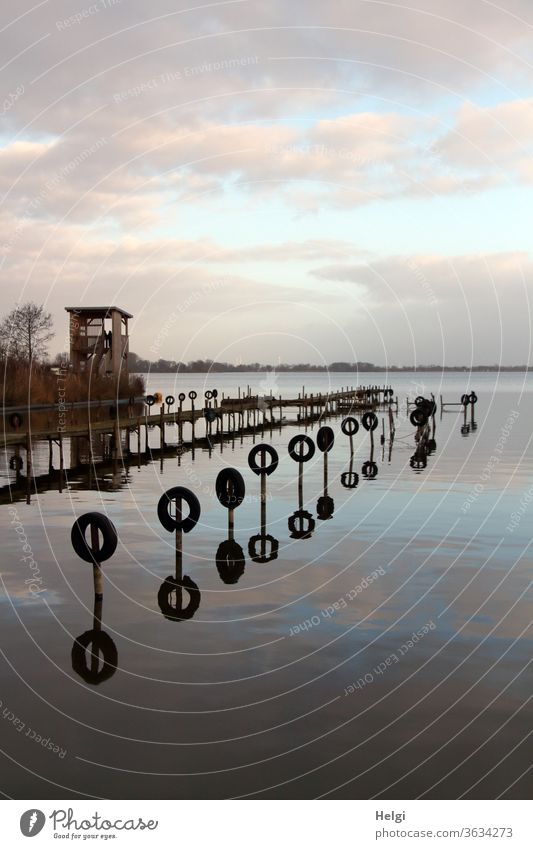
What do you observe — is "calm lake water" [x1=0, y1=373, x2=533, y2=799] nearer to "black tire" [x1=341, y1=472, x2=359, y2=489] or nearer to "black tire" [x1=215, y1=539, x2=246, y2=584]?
"black tire" [x1=215, y1=539, x2=246, y2=584]

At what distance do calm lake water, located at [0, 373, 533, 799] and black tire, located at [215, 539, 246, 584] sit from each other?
0.70 feet

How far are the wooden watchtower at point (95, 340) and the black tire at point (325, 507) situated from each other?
144 feet

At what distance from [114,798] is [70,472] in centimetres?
3291

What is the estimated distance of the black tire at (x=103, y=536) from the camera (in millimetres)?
15453

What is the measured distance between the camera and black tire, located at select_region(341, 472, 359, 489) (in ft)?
118

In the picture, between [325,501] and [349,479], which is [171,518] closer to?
[325,501]

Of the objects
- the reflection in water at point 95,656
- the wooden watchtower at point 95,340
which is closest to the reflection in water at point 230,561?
the reflection in water at point 95,656

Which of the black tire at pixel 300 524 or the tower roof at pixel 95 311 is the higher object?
the tower roof at pixel 95 311

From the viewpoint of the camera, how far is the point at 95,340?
7469cm

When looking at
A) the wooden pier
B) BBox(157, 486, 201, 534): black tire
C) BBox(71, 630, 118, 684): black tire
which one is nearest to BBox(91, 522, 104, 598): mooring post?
BBox(71, 630, 118, 684): black tire

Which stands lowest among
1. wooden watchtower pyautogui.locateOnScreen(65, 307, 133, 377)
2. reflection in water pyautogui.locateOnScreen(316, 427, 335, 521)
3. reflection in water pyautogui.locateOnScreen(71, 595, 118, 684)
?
reflection in water pyautogui.locateOnScreen(71, 595, 118, 684)

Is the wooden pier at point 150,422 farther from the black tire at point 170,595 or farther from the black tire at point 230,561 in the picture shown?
the black tire at point 170,595

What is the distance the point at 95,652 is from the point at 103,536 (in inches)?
95.2

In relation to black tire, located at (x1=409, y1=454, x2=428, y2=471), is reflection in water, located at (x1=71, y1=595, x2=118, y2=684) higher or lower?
lower
